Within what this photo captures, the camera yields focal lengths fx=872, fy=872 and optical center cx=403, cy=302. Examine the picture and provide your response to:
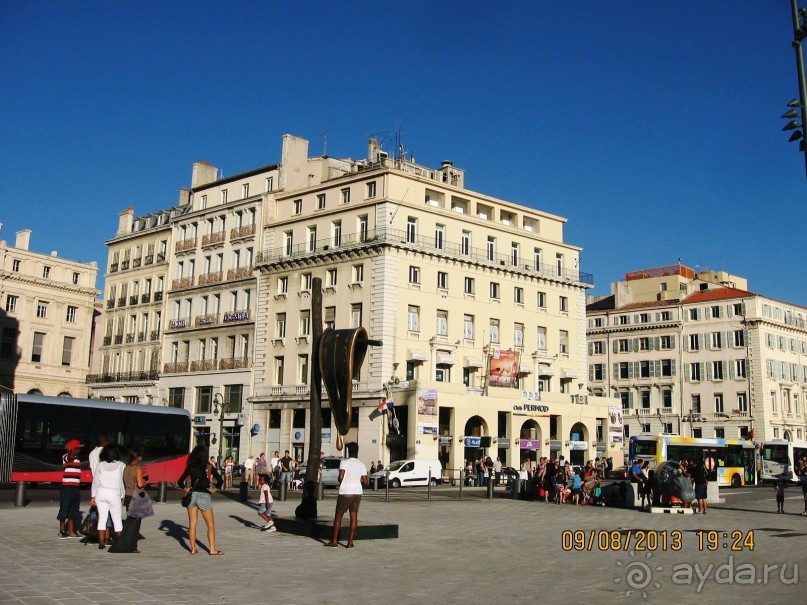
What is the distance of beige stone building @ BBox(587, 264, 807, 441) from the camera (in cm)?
7875

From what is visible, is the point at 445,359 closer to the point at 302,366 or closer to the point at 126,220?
the point at 302,366

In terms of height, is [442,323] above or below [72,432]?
above

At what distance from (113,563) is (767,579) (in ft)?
32.3

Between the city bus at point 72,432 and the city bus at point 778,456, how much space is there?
131 ft

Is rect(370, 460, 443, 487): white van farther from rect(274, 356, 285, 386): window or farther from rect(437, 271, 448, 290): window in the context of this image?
rect(274, 356, 285, 386): window

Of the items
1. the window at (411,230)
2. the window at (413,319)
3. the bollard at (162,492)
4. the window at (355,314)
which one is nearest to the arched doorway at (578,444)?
the window at (413,319)

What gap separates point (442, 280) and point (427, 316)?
9.79 ft

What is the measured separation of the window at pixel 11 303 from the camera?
Result: 2928 inches

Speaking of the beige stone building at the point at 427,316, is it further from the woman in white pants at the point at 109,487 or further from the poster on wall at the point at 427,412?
the woman in white pants at the point at 109,487

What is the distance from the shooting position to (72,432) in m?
34.2

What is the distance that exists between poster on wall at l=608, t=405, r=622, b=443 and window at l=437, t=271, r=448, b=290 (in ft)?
52.1

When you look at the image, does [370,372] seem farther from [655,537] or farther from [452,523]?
[655,537]

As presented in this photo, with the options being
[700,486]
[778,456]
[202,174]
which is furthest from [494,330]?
[700,486]

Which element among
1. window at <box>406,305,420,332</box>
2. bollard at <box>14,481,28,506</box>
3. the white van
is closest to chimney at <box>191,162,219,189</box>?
window at <box>406,305,420,332</box>
